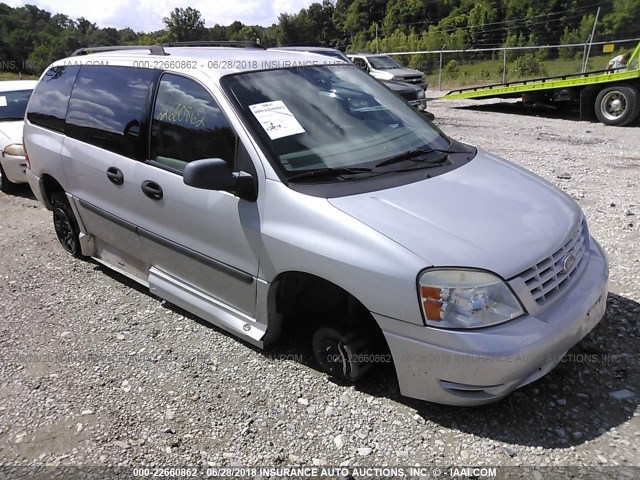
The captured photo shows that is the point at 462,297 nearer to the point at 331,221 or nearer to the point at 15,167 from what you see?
the point at 331,221

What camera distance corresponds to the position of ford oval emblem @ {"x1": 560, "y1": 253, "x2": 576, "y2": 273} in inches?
113

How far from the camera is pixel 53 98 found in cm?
489

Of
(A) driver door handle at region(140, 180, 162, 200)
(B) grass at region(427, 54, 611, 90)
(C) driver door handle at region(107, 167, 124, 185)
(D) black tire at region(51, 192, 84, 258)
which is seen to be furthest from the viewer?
(B) grass at region(427, 54, 611, 90)

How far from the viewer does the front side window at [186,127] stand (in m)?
3.33

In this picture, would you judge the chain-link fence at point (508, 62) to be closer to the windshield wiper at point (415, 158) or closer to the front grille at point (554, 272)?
the windshield wiper at point (415, 158)

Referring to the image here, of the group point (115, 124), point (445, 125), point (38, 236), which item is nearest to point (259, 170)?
point (115, 124)

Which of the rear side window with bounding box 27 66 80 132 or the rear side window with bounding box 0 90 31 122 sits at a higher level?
the rear side window with bounding box 27 66 80 132

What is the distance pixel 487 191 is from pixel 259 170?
1.32 metres

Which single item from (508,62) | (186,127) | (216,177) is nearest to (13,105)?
(186,127)

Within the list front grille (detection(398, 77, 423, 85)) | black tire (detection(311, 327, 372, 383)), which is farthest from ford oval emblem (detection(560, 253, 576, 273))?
front grille (detection(398, 77, 423, 85))

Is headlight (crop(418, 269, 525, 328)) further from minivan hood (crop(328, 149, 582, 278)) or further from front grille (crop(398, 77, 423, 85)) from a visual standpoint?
front grille (crop(398, 77, 423, 85))

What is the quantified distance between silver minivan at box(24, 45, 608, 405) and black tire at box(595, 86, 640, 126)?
400 inches

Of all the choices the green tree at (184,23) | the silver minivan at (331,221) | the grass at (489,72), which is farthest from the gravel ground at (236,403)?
the green tree at (184,23)

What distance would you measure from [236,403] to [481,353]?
142cm
